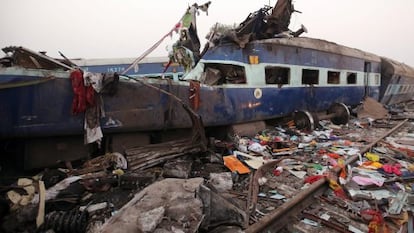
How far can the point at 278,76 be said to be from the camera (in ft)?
29.2

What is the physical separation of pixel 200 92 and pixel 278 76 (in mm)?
3957

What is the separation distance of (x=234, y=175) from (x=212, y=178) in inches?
16.7

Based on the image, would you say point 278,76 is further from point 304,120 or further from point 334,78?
point 334,78

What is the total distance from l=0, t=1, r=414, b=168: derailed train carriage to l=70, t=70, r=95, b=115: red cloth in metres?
0.07

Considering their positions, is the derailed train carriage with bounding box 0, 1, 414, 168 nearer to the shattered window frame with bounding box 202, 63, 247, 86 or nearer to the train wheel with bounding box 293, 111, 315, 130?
the shattered window frame with bounding box 202, 63, 247, 86

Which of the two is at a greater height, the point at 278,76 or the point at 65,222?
the point at 278,76

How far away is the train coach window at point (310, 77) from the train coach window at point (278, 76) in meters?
1.17

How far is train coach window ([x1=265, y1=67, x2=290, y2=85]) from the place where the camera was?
28.0 feet

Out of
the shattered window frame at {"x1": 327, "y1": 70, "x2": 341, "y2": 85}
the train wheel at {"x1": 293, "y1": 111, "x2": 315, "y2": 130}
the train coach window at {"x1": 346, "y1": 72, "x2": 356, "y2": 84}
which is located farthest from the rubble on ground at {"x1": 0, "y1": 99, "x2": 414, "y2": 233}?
the train coach window at {"x1": 346, "y1": 72, "x2": 356, "y2": 84}

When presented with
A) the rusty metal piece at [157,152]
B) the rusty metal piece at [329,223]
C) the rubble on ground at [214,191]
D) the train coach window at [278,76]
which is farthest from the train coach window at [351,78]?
the rusty metal piece at [329,223]

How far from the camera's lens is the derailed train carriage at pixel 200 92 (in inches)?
160

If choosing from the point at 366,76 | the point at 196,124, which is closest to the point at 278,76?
the point at 196,124

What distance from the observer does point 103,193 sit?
12.6 ft

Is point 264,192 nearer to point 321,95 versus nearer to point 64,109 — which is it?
point 64,109
